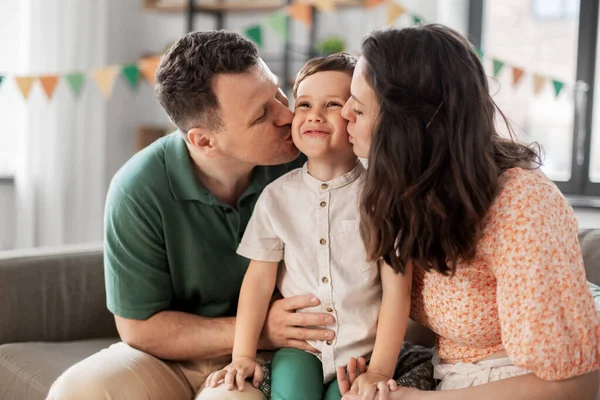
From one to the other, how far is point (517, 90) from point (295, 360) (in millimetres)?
2671

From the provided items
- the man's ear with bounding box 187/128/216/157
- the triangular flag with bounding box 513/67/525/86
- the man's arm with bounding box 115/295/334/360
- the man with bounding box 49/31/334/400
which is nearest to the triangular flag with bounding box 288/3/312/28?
the triangular flag with bounding box 513/67/525/86

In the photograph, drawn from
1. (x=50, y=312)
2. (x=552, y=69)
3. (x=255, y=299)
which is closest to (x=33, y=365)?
(x=50, y=312)

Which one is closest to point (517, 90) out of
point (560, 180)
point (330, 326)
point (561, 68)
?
point (561, 68)

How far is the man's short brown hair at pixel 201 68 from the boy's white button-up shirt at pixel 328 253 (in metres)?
0.33

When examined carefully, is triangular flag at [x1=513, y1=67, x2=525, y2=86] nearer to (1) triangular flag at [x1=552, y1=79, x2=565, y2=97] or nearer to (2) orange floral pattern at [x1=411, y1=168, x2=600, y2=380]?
(1) triangular flag at [x1=552, y1=79, x2=565, y2=97]

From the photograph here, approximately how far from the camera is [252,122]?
1.82 meters

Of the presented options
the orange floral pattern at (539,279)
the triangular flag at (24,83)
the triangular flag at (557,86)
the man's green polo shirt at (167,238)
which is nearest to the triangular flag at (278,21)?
the triangular flag at (24,83)

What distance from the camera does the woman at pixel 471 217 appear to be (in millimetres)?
1280

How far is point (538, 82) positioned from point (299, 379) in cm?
237

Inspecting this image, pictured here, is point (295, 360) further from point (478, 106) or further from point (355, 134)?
point (478, 106)

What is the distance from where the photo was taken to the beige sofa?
195 cm

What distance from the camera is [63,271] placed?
220cm

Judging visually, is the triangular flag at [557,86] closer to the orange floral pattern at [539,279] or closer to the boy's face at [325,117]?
the boy's face at [325,117]

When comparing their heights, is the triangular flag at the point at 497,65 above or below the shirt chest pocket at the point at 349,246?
above
